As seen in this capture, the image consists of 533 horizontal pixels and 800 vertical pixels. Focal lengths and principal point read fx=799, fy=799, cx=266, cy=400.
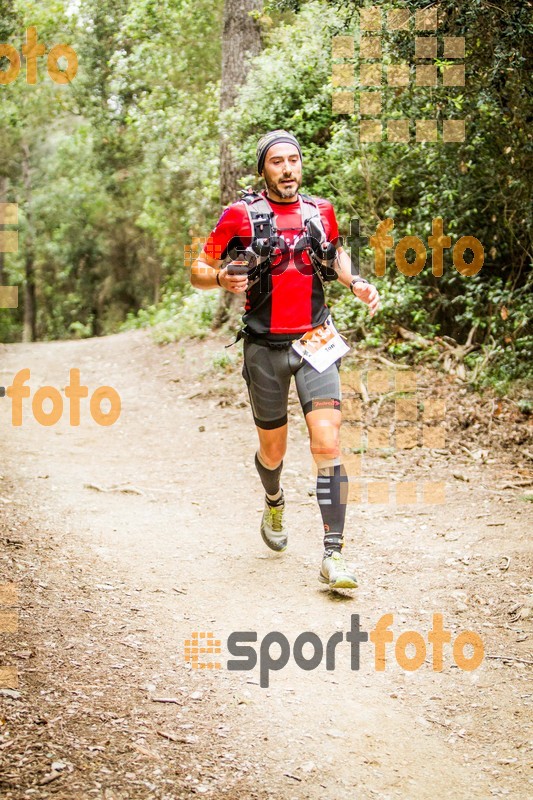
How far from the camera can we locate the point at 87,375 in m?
12.9

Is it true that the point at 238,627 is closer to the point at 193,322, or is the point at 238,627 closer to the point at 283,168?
the point at 283,168

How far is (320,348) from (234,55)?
29.3ft

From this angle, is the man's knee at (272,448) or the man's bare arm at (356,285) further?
the man's knee at (272,448)

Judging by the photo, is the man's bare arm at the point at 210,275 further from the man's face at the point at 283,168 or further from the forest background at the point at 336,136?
the forest background at the point at 336,136

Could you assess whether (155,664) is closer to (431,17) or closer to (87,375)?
(431,17)

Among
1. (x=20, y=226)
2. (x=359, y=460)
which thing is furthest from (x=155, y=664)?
(x=20, y=226)

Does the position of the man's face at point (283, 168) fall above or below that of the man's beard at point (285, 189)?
above

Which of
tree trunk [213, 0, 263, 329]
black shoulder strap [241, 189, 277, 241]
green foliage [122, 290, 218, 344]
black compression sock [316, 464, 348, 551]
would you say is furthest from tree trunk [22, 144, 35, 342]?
black compression sock [316, 464, 348, 551]

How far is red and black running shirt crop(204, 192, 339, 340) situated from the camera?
14.8 ft

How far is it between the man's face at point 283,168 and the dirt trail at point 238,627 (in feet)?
7.54

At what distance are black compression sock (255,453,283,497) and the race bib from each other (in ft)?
2.65

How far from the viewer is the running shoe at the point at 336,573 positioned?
4391 millimetres

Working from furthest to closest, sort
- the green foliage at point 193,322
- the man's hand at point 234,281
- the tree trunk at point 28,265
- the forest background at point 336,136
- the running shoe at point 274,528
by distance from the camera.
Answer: the tree trunk at point 28,265 < the green foliage at point 193,322 < the forest background at point 336,136 < the running shoe at point 274,528 < the man's hand at point 234,281

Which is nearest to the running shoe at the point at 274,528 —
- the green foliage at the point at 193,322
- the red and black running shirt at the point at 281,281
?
the red and black running shirt at the point at 281,281
